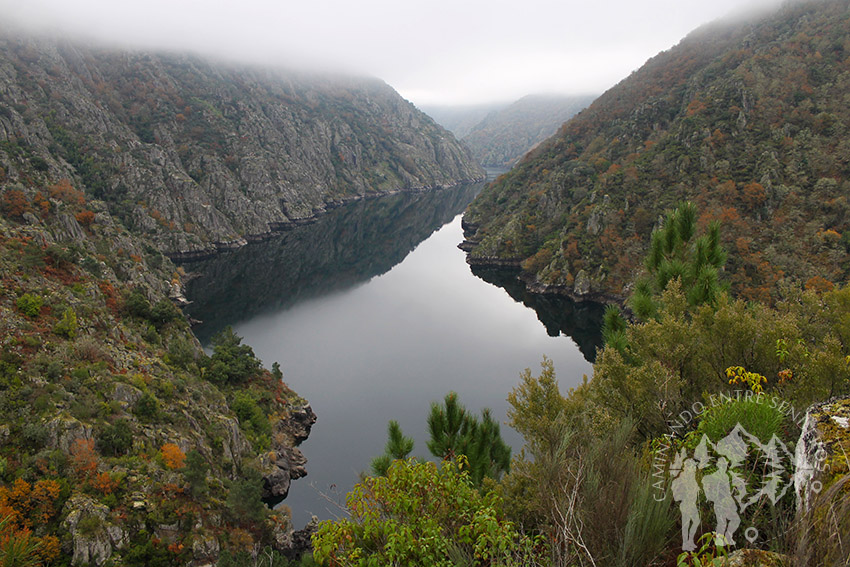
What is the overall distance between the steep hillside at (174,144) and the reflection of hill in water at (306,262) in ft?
29.6

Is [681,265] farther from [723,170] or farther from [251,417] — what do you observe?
[723,170]

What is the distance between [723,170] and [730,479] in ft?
214

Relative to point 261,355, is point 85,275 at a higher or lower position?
higher

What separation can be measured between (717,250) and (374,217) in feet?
398

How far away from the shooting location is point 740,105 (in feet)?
202

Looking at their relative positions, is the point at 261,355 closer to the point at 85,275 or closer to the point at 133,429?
the point at 85,275

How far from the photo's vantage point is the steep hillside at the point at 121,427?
55.3 feet

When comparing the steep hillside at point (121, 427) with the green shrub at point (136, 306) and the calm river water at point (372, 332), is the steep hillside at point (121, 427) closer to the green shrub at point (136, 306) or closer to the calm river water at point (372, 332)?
the green shrub at point (136, 306)

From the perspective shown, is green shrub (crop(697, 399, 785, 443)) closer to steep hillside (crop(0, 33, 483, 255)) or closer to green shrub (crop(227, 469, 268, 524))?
green shrub (crop(227, 469, 268, 524))

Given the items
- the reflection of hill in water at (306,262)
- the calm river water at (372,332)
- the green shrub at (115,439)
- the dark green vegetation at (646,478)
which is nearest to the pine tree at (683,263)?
the dark green vegetation at (646,478)

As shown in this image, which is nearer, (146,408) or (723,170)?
(146,408)

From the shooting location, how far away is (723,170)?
56875 mm

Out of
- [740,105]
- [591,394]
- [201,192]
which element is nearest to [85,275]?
[591,394]

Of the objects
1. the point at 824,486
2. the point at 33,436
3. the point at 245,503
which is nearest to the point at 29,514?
the point at 33,436
